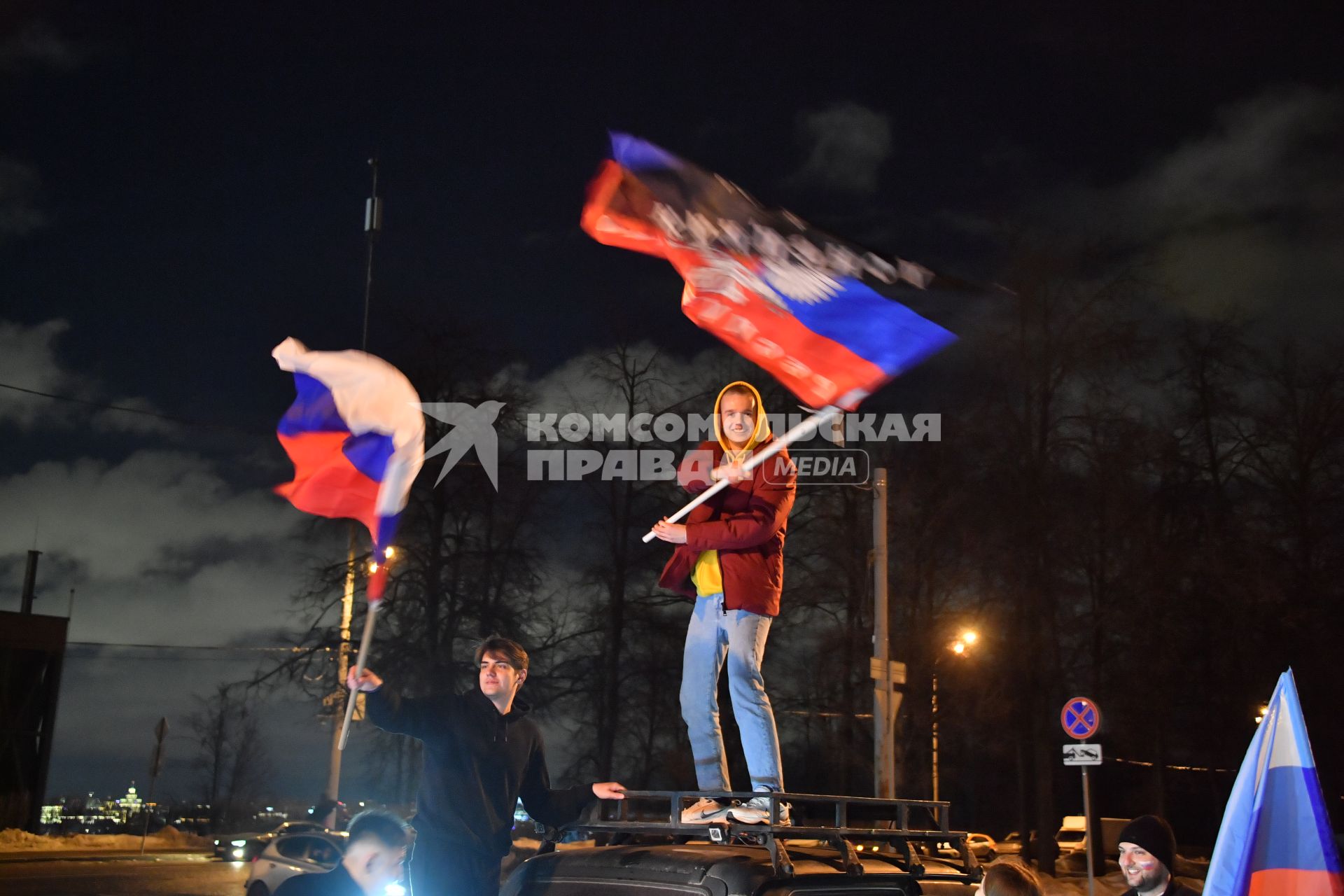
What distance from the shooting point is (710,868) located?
3842 mm

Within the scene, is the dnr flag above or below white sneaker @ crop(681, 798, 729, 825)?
above

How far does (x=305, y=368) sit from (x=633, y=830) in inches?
Answer: 103

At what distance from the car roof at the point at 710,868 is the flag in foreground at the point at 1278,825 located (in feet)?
3.15

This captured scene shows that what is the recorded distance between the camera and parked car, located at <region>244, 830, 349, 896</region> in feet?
62.5

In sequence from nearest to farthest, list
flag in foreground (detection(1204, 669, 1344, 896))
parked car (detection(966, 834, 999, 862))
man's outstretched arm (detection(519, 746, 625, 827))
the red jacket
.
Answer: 1. flag in foreground (detection(1204, 669, 1344, 896))
2. man's outstretched arm (detection(519, 746, 625, 827))
3. the red jacket
4. parked car (detection(966, 834, 999, 862))

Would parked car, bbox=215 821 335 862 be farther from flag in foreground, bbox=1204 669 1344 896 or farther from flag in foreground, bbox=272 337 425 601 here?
flag in foreground, bbox=1204 669 1344 896

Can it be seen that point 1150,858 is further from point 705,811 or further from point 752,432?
point 752,432

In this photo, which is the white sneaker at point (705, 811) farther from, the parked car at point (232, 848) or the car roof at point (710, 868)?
the parked car at point (232, 848)

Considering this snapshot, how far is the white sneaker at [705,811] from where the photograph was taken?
17.4ft

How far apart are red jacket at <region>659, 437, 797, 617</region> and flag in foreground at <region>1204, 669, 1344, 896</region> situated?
2.31m

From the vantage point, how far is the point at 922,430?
2944cm

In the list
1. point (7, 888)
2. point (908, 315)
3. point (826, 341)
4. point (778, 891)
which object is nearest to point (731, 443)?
point (826, 341)

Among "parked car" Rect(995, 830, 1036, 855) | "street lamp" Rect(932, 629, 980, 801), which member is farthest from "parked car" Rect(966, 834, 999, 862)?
"street lamp" Rect(932, 629, 980, 801)

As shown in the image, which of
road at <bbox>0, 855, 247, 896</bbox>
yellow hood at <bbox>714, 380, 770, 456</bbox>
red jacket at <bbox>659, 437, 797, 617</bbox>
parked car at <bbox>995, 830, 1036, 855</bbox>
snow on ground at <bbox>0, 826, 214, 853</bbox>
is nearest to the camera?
red jacket at <bbox>659, 437, 797, 617</bbox>
